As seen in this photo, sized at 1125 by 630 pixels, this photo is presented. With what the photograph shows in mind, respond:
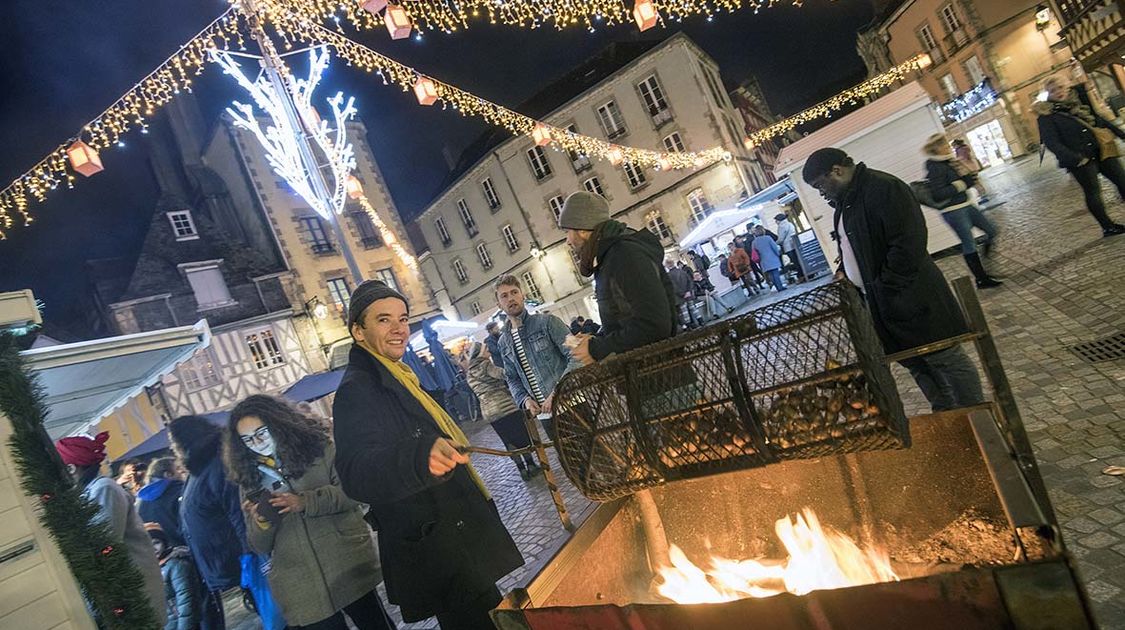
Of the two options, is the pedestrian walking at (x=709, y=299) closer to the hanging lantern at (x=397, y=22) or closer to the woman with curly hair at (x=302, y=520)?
the hanging lantern at (x=397, y=22)

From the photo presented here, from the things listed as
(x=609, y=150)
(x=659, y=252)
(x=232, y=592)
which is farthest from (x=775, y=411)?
(x=609, y=150)

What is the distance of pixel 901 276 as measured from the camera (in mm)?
3000

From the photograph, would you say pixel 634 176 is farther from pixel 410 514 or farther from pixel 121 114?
pixel 410 514

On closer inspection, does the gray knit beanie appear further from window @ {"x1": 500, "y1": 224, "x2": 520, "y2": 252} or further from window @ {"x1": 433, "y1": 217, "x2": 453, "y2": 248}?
window @ {"x1": 433, "y1": 217, "x2": 453, "y2": 248}

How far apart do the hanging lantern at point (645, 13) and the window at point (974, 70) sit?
35169mm

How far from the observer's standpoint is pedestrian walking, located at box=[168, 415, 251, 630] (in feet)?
13.0

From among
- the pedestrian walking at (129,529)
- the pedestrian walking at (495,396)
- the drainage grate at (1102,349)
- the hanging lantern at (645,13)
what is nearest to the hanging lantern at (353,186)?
the pedestrian walking at (495,396)

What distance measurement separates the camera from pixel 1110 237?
6289mm

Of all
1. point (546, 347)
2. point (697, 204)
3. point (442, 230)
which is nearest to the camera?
point (546, 347)

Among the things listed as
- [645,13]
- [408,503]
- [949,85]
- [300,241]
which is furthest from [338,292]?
[949,85]

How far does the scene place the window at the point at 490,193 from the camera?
34750mm

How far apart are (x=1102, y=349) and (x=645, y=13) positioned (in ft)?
23.3

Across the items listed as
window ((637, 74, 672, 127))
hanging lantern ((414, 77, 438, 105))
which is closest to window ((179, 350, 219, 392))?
hanging lantern ((414, 77, 438, 105))

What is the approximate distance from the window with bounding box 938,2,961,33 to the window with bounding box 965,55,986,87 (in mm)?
2194
